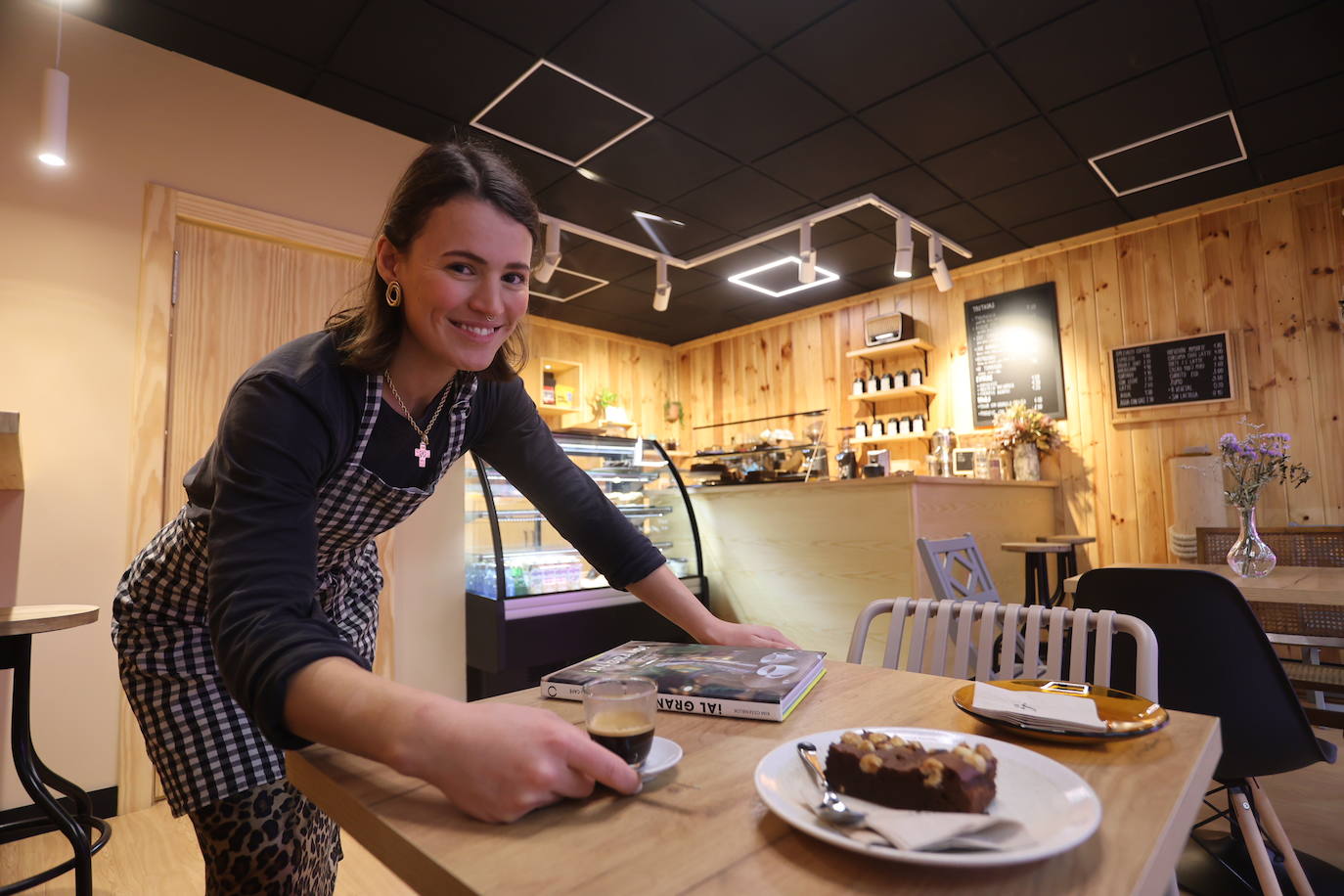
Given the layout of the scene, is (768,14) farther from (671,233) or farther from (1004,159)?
(671,233)

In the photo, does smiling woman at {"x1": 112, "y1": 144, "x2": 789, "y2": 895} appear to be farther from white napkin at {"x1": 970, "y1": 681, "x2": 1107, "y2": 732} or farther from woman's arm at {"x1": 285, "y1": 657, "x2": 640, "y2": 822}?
white napkin at {"x1": 970, "y1": 681, "x2": 1107, "y2": 732}

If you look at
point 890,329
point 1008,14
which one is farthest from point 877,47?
point 890,329

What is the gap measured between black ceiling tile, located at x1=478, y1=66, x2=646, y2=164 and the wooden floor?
2.90m

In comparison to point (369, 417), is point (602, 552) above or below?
below

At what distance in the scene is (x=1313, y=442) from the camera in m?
3.87

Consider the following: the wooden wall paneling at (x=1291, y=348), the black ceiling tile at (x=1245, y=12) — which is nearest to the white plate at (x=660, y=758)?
the black ceiling tile at (x=1245, y=12)

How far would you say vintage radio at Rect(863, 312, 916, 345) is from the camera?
532cm

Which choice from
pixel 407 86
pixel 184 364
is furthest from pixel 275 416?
pixel 407 86

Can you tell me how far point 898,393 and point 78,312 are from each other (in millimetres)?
4871

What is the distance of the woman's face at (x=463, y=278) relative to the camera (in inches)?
34.3

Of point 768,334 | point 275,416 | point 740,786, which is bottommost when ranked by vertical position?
point 740,786

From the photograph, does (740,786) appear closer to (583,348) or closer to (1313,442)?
(1313,442)

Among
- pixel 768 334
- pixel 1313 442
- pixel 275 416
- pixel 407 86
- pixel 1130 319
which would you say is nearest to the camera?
pixel 275 416

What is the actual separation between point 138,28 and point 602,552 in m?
3.05
